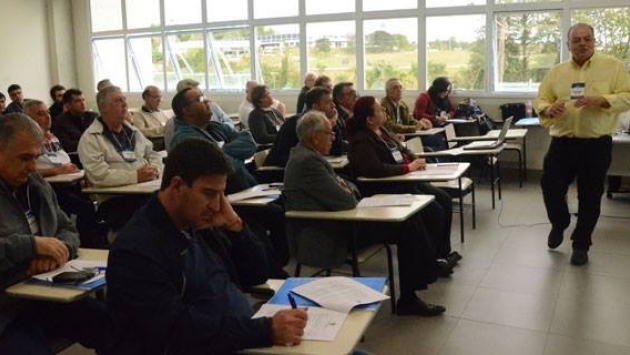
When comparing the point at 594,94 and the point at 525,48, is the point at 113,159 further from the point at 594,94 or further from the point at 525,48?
the point at 525,48

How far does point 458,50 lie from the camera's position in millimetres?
8422

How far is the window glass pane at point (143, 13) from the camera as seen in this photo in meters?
11.2

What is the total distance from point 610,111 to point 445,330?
6.49ft

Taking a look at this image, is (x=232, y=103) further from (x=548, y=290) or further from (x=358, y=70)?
(x=548, y=290)

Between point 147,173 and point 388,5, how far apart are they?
584 centimetres

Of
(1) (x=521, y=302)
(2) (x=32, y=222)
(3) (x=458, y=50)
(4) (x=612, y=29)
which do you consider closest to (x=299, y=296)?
(2) (x=32, y=222)

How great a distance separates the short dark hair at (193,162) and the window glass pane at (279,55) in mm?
8324

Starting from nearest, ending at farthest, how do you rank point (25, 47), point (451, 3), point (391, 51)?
point (451, 3) < point (391, 51) < point (25, 47)

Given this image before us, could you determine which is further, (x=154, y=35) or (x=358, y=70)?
(x=154, y=35)

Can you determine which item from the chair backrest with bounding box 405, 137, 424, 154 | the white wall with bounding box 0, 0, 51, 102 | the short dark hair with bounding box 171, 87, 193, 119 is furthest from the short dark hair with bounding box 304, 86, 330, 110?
the white wall with bounding box 0, 0, 51, 102

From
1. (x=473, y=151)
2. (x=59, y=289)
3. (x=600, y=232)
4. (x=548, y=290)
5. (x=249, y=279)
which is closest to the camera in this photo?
(x=59, y=289)

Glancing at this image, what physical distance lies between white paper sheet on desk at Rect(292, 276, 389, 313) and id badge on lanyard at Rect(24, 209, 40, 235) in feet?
3.52

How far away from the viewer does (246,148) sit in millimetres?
4273

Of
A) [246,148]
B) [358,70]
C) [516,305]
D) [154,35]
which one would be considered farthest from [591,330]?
[154,35]
